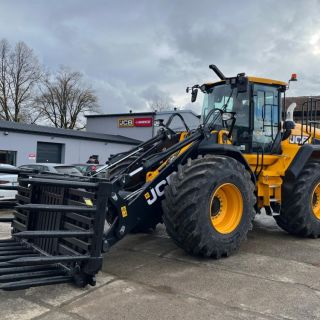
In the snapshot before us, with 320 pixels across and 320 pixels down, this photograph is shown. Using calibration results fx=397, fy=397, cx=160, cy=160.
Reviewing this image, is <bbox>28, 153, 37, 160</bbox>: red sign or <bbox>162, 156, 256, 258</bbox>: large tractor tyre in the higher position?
<bbox>28, 153, 37, 160</bbox>: red sign

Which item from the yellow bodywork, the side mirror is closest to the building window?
the side mirror

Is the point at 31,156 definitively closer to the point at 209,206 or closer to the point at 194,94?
the point at 194,94

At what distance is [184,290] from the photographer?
4305mm

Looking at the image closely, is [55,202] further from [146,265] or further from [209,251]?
[209,251]

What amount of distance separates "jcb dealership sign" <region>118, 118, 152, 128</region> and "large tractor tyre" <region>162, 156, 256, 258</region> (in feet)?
92.6

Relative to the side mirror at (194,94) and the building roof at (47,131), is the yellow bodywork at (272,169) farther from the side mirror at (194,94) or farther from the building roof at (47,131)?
the building roof at (47,131)

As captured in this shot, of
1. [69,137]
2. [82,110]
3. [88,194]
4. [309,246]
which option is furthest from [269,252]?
[82,110]

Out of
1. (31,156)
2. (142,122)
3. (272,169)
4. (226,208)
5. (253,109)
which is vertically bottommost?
(226,208)

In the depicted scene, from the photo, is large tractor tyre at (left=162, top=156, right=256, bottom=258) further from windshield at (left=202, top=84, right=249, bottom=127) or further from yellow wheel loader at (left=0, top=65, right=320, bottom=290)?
windshield at (left=202, top=84, right=249, bottom=127)

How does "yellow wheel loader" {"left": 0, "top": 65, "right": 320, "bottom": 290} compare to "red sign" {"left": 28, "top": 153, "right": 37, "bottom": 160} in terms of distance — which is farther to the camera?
"red sign" {"left": 28, "top": 153, "right": 37, "bottom": 160}

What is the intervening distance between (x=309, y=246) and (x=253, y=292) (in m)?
2.56

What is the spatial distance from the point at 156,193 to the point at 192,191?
20.0 inches

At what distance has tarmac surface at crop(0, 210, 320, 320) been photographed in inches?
147

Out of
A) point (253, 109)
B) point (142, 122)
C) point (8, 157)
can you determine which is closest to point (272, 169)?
point (253, 109)
